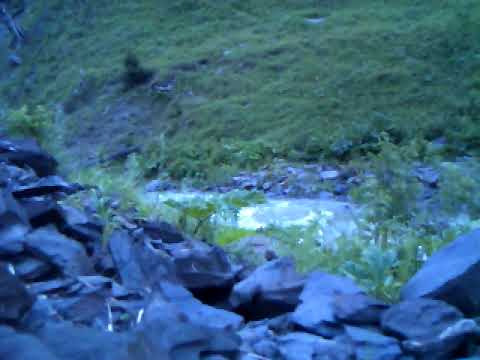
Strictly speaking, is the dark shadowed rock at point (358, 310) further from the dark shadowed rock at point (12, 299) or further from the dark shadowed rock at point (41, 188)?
the dark shadowed rock at point (41, 188)

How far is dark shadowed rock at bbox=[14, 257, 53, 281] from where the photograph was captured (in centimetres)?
307

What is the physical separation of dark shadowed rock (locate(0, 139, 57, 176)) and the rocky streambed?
1368 millimetres

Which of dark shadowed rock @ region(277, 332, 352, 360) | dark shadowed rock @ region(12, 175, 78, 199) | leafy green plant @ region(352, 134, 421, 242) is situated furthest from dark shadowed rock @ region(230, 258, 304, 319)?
leafy green plant @ region(352, 134, 421, 242)

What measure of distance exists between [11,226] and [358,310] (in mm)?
1758

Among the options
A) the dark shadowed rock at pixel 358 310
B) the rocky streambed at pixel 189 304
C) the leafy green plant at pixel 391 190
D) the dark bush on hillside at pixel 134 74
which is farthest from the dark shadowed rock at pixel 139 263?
the dark bush on hillside at pixel 134 74

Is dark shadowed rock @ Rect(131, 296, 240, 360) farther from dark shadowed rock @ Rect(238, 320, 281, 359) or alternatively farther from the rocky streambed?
dark shadowed rock @ Rect(238, 320, 281, 359)

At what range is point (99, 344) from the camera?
2229 millimetres

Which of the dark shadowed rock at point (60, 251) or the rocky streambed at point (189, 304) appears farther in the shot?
the dark shadowed rock at point (60, 251)

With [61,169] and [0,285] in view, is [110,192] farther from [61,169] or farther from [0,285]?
[0,285]

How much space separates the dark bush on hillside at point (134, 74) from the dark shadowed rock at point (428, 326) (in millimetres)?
23006

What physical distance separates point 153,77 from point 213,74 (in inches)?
98.7

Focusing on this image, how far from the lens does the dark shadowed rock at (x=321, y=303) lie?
2832 millimetres

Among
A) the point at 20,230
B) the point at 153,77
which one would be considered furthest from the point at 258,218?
the point at 153,77

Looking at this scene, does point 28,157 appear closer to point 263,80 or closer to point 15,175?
point 15,175
